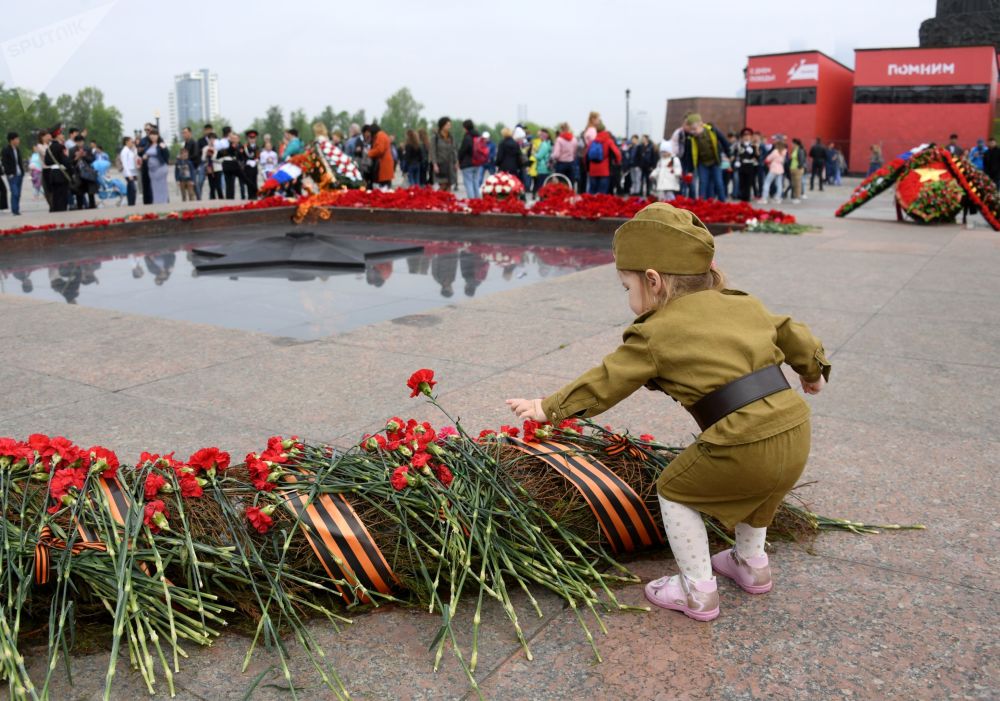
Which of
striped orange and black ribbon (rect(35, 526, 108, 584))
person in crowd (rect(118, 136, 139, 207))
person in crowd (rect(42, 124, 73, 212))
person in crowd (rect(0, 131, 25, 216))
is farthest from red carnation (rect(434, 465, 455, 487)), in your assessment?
person in crowd (rect(118, 136, 139, 207))

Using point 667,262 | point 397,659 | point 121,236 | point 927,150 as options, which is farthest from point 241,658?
point 927,150

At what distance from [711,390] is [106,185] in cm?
2207

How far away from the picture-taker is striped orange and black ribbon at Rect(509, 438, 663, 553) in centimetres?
290

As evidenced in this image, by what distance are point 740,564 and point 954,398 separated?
258cm

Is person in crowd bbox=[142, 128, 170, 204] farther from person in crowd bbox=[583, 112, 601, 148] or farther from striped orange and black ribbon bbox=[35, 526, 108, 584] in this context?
striped orange and black ribbon bbox=[35, 526, 108, 584]

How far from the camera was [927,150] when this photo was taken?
14.1 metres

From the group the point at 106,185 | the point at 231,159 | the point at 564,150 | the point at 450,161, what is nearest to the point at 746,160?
the point at 564,150

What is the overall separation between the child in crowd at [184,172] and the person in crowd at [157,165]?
80cm

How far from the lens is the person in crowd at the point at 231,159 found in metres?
22.1

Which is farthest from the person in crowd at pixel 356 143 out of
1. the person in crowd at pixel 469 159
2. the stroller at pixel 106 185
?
the stroller at pixel 106 185

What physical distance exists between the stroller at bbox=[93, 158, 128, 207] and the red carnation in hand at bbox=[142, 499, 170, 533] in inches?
781

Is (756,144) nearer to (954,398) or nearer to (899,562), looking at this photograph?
(954,398)

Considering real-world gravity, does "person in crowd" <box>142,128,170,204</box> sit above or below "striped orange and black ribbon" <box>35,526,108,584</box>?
above

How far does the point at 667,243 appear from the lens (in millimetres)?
2545
